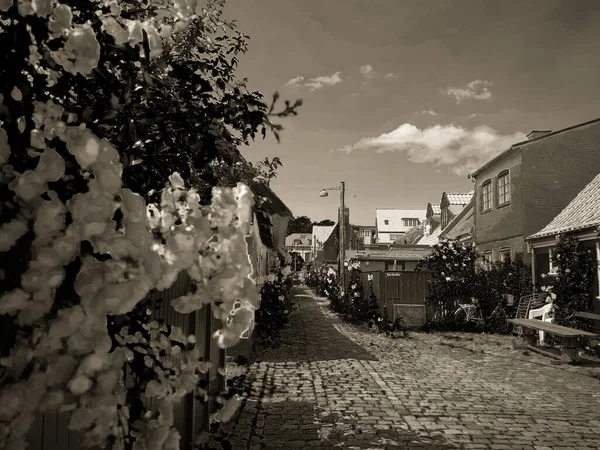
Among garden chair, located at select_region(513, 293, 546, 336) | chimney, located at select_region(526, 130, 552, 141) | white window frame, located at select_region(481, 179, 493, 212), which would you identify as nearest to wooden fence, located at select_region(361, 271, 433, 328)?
garden chair, located at select_region(513, 293, 546, 336)

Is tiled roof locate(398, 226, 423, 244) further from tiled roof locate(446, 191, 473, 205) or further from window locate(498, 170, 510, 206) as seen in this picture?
window locate(498, 170, 510, 206)

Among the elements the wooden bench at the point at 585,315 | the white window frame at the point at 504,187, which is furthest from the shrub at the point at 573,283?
the white window frame at the point at 504,187

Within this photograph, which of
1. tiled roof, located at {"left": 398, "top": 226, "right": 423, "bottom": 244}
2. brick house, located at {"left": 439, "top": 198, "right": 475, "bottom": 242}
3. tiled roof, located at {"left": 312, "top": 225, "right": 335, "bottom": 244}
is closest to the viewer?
brick house, located at {"left": 439, "top": 198, "right": 475, "bottom": 242}

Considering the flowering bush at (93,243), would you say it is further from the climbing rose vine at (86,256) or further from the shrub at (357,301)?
the shrub at (357,301)

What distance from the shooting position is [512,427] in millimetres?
5562

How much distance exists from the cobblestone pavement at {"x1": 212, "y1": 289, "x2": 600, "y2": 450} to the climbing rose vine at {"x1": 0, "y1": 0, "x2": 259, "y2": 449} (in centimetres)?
189

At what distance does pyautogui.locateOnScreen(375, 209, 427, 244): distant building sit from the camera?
6556cm

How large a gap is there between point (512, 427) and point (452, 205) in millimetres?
25837

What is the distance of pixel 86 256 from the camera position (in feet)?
3.31

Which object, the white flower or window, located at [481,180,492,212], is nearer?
the white flower

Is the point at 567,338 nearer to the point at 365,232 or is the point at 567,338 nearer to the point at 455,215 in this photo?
the point at 455,215

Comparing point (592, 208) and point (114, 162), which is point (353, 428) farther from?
point (592, 208)

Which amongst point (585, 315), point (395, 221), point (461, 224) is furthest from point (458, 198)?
point (395, 221)

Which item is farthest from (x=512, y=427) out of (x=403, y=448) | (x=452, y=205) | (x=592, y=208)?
Result: (x=452, y=205)
